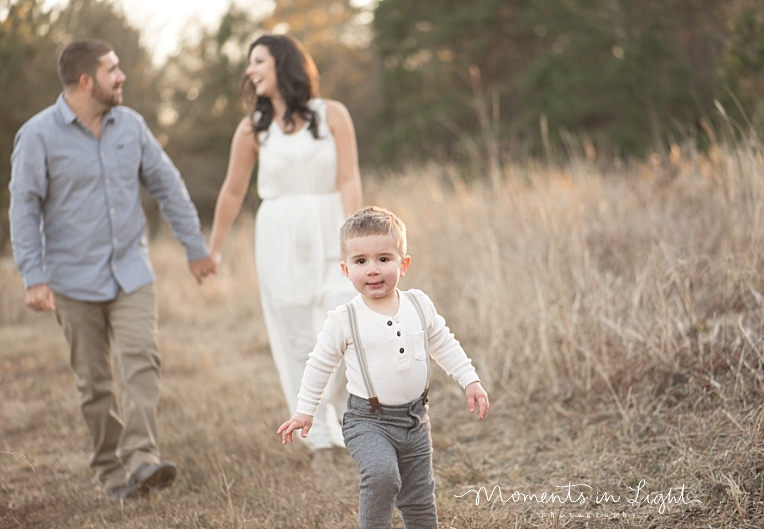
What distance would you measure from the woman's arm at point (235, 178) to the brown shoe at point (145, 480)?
3.88ft

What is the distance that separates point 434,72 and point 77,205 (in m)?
15.4

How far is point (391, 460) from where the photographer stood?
246cm

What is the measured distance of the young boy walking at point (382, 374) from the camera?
248 centimetres

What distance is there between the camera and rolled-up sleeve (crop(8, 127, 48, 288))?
12.3ft

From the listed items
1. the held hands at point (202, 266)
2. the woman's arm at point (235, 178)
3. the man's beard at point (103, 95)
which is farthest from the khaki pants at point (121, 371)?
the man's beard at point (103, 95)

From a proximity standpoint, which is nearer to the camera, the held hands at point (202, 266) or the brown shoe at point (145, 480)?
the brown shoe at point (145, 480)

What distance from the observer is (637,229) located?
5.78 meters

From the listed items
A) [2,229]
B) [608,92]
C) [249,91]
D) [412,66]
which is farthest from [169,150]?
[249,91]

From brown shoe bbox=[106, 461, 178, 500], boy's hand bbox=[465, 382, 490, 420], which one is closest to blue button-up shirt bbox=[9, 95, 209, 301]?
brown shoe bbox=[106, 461, 178, 500]

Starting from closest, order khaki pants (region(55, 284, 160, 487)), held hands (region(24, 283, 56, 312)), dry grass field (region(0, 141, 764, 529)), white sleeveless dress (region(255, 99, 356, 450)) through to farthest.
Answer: dry grass field (region(0, 141, 764, 529)), held hands (region(24, 283, 56, 312)), khaki pants (region(55, 284, 160, 487)), white sleeveless dress (region(255, 99, 356, 450))

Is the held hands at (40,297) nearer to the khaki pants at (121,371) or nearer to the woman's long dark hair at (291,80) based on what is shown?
the khaki pants at (121,371)

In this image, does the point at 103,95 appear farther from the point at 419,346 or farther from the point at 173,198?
the point at 419,346

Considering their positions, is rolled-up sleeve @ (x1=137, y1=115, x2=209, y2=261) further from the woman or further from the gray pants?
the gray pants

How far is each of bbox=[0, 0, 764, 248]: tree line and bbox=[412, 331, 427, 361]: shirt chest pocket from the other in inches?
292
